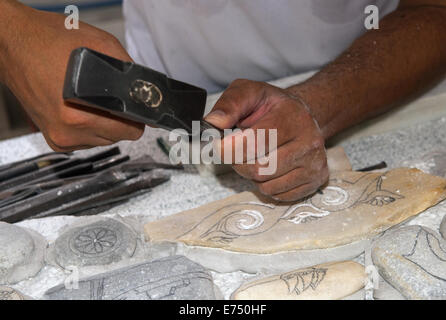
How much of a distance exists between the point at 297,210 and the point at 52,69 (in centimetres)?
69

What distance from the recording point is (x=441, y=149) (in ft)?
5.19

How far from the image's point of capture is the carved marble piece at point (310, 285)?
107cm

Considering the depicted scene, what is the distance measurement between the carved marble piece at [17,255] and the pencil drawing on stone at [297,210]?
350mm

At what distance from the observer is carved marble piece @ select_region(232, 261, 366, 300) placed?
3.50 ft

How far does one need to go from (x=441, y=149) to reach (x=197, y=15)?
92cm

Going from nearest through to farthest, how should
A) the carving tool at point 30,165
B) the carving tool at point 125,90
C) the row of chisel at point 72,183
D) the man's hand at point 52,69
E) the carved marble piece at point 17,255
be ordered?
1. the carving tool at point 125,90
2. the man's hand at point 52,69
3. the carved marble piece at point 17,255
4. the row of chisel at point 72,183
5. the carving tool at point 30,165

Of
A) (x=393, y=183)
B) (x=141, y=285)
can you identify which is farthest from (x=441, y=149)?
(x=141, y=285)

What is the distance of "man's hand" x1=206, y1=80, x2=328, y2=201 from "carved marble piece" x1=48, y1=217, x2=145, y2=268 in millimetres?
329

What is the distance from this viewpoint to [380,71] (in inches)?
63.6

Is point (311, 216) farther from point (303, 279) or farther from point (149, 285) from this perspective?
point (149, 285)

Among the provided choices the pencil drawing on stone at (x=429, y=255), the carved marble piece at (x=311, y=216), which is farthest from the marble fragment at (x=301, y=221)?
the pencil drawing on stone at (x=429, y=255)
